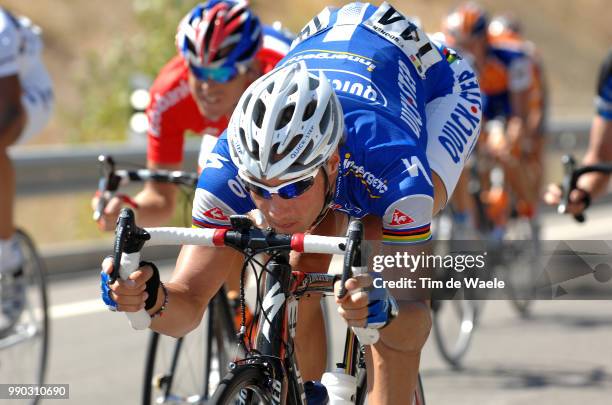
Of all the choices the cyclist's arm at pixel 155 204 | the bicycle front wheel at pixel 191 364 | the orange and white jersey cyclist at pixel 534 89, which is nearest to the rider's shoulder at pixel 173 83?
the cyclist's arm at pixel 155 204

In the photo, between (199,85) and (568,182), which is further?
(199,85)

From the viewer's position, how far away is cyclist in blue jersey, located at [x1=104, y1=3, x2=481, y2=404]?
3412mm

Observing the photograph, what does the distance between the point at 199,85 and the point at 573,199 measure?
5.83 feet

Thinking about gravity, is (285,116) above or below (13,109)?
below

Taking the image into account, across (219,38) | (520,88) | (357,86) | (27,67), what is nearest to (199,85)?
(219,38)

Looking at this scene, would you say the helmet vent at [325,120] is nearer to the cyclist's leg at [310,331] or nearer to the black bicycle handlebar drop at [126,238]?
the black bicycle handlebar drop at [126,238]

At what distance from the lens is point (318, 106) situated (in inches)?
137

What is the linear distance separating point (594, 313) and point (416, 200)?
5.49 metres

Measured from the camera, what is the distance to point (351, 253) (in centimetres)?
317

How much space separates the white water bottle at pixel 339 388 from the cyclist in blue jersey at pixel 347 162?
12cm

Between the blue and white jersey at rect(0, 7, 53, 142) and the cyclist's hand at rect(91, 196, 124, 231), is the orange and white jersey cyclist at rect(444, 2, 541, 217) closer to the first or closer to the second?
the blue and white jersey at rect(0, 7, 53, 142)

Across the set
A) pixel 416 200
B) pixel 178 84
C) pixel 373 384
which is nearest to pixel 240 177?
pixel 416 200

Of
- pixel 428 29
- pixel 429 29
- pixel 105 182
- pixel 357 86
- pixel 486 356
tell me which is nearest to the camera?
pixel 357 86

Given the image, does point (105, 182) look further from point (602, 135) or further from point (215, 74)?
point (602, 135)
